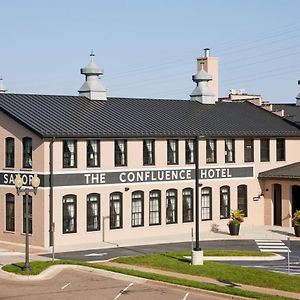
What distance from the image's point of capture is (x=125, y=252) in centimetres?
3859

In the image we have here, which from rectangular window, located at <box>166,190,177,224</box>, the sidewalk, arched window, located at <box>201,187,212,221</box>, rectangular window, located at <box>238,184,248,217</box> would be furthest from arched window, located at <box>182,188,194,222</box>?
rectangular window, located at <box>238,184,248,217</box>

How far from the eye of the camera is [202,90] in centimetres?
5459

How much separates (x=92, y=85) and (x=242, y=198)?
39.3ft

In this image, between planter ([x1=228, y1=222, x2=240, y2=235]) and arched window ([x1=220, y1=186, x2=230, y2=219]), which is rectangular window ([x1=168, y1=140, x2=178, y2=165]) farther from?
planter ([x1=228, y1=222, x2=240, y2=235])

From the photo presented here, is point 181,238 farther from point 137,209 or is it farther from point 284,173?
point 284,173

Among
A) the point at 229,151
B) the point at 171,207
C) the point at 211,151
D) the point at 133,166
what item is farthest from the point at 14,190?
the point at 229,151

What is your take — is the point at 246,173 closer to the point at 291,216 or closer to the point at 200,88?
the point at 291,216

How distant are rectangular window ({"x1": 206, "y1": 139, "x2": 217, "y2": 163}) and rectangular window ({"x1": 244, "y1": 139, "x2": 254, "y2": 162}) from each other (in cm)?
274

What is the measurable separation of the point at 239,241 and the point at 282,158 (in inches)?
410

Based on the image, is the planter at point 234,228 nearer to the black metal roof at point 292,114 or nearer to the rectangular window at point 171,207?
the rectangular window at point 171,207

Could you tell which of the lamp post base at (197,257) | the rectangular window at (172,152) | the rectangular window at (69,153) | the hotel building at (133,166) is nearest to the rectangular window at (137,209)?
the hotel building at (133,166)

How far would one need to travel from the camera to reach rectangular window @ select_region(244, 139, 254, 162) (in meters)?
49.9

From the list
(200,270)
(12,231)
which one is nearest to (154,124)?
(12,231)

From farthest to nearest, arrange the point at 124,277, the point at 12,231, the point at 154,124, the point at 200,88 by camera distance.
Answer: the point at 200,88 < the point at 154,124 < the point at 12,231 < the point at 124,277
